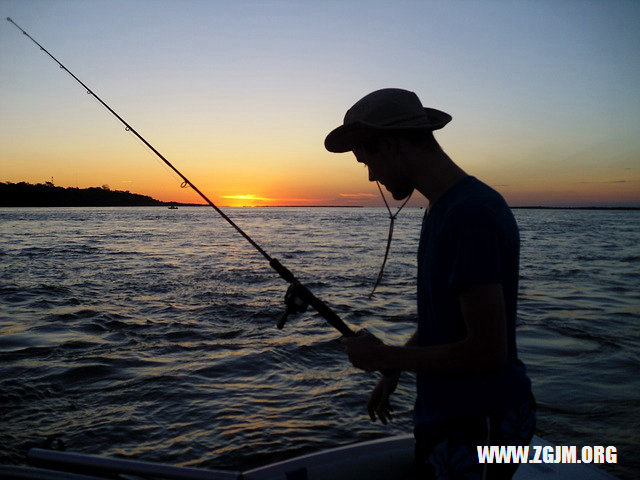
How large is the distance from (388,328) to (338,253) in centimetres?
1485

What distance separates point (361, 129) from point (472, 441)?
3.98 feet

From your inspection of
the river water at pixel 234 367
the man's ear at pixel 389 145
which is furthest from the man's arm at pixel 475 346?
the river water at pixel 234 367

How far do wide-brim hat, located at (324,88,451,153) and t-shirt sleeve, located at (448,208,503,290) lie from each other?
0.42 meters

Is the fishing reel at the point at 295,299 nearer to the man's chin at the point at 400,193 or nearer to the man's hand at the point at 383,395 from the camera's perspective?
the man's hand at the point at 383,395

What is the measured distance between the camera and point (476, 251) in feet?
4.36

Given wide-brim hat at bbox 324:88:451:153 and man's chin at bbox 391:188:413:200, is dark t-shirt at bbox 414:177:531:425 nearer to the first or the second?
man's chin at bbox 391:188:413:200

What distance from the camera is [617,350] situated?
25.7 feet

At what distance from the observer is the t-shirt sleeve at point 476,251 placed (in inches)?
51.8

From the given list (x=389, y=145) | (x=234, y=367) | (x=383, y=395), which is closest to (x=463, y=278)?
(x=389, y=145)

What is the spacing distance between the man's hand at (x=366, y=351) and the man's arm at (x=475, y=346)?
104 mm

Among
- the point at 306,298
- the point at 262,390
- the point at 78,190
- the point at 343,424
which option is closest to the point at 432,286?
the point at 306,298

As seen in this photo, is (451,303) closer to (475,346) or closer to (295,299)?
(475,346)

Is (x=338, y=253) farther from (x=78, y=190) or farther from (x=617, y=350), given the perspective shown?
(x=78, y=190)

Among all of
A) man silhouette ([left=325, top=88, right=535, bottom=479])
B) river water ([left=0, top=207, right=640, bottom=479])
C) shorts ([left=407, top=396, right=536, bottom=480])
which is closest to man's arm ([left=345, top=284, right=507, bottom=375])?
man silhouette ([left=325, top=88, right=535, bottom=479])
